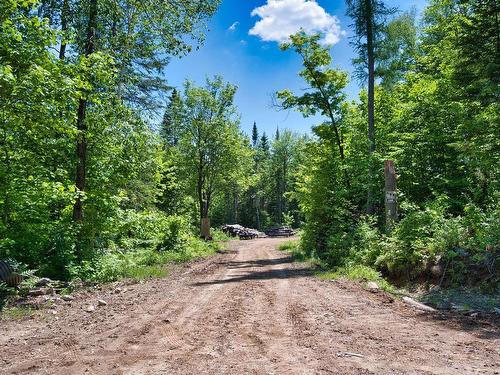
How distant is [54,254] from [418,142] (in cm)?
1275

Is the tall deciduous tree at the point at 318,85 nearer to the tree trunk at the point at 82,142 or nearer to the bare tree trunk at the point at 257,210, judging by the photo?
the tree trunk at the point at 82,142

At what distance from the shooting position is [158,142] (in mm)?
15461

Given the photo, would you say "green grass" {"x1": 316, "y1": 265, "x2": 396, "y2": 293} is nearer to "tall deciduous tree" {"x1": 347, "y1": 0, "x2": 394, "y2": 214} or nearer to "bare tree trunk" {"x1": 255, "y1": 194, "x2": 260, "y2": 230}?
"tall deciduous tree" {"x1": 347, "y1": 0, "x2": 394, "y2": 214}

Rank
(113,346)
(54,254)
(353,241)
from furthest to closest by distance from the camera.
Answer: (353,241), (54,254), (113,346)

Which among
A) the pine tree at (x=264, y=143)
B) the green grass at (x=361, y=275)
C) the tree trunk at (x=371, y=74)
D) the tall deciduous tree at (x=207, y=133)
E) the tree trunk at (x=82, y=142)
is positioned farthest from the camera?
the pine tree at (x=264, y=143)

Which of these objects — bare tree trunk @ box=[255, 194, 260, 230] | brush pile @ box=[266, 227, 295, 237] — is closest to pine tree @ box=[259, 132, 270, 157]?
bare tree trunk @ box=[255, 194, 260, 230]

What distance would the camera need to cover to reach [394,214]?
13.3 meters

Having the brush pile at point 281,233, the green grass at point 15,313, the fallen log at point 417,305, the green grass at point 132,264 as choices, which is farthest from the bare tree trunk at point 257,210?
the green grass at point 15,313

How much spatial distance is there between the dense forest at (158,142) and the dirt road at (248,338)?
274 cm

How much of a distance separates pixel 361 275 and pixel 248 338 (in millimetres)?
6403

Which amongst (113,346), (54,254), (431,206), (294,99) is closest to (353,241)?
(431,206)

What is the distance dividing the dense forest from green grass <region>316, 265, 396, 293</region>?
0.42 m

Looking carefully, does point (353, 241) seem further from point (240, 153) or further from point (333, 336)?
point (240, 153)

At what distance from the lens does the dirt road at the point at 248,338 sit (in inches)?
164
